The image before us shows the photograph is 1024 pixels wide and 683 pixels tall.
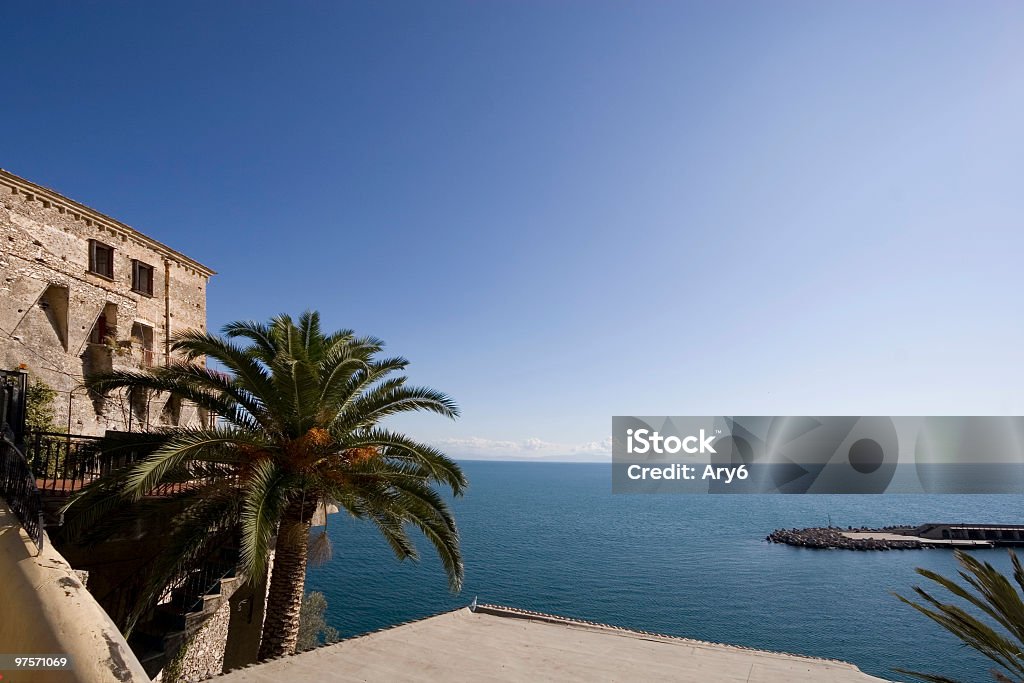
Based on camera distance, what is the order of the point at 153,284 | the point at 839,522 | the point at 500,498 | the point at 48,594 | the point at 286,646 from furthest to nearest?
the point at 500,498 < the point at 839,522 < the point at 153,284 < the point at 286,646 < the point at 48,594

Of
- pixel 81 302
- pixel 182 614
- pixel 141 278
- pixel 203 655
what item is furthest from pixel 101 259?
pixel 182 614

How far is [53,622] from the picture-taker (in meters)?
5.97

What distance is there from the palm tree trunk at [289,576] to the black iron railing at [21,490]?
3.94 m

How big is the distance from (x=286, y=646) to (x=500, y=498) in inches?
5291

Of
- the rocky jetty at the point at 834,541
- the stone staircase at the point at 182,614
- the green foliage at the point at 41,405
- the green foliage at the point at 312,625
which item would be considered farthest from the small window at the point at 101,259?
the rocky jetty at the point at 834,541

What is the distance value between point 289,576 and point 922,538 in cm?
9038

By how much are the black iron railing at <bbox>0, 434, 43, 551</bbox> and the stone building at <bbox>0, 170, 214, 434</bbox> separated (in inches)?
339

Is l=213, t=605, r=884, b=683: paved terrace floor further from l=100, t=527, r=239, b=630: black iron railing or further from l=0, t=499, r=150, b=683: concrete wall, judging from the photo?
l=100, t=527, r=239, b=630: black iron railing

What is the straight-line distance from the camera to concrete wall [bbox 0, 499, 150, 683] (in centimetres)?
571

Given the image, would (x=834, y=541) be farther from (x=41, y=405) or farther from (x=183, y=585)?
(x=41, y=405)

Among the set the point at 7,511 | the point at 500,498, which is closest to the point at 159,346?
the point at 7,511

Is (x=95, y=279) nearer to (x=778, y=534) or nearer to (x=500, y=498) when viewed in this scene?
(x=778, y=534)

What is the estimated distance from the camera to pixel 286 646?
10086 millimetres

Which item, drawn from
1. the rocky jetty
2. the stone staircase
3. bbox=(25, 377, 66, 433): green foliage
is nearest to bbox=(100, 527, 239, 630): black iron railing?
the stone staircase
